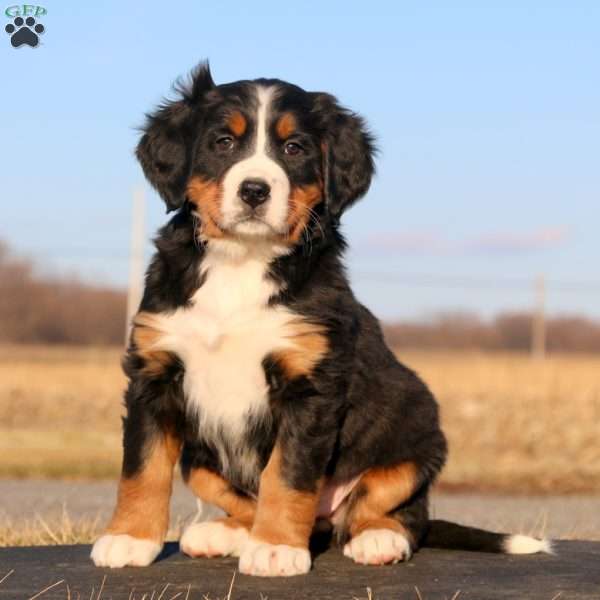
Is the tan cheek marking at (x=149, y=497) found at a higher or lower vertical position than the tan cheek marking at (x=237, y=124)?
lower

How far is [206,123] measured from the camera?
18.0 ft

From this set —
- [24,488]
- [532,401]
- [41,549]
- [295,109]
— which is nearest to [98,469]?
[24,488]

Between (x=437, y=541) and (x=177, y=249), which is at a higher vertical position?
(x=177, y=249)

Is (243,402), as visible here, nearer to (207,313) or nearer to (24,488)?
(207,313)

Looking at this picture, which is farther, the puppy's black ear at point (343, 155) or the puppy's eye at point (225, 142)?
the puppy's black ear at point (343, 155)

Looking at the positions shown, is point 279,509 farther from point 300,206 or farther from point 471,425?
point 471,425

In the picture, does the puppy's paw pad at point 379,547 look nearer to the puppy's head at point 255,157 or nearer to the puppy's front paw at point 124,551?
the puppy's front paw at point 124,551

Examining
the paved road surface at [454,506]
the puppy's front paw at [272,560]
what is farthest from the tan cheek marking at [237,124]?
the paved road surface at [454,506]

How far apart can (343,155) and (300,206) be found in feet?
1.59

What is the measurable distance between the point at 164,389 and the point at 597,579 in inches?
83.2

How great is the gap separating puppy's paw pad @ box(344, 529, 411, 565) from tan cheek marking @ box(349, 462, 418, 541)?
11 cm

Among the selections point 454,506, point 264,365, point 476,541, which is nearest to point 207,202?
point 264,365

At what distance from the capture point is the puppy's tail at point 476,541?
18.9 ft

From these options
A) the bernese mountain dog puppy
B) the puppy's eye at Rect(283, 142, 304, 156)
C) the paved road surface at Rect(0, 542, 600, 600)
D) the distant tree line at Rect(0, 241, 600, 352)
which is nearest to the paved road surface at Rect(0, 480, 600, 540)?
the paved road surface at Rect(0, 542, 600, 600)
